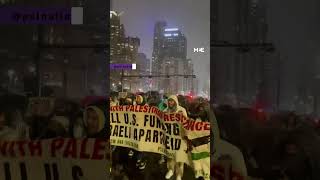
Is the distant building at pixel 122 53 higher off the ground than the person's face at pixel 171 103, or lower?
higher

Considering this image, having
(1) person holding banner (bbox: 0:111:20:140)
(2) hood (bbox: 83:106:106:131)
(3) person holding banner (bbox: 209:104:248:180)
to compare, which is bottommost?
(3) person holding banner (bbox: 209:104:248:180)

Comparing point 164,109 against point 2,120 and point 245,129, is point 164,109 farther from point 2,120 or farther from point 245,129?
point 2,120

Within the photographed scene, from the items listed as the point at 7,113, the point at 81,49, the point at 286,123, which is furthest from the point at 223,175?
the point at 7,113

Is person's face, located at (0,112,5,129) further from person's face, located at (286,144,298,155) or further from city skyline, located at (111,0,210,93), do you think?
person's face, located at (286,144,298,155)

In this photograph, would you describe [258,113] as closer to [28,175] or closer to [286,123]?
[286,123]

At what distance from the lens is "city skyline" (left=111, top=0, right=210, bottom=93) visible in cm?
334

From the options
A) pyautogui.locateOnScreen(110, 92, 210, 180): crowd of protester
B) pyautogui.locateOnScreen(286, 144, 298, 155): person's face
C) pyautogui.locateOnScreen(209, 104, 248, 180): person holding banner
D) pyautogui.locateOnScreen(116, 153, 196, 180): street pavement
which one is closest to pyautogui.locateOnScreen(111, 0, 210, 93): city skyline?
pyautogui.locateOnScreen(110, 92, 210, 180): crowd of protester

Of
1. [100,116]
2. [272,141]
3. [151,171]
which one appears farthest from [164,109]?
[272,141]

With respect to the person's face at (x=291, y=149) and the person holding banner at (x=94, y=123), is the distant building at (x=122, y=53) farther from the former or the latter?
the person's face at (x=291, y=149)

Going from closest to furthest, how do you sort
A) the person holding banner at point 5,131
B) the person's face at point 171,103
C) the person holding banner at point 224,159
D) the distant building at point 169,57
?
the person holding banner at point 224,159, the person holding banner at point 5,131, the distant building at point 169,57, the person's face at point 171,103

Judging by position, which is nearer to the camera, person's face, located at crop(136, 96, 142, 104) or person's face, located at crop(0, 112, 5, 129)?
person's face, located at crop(0, 112, 5, 129)

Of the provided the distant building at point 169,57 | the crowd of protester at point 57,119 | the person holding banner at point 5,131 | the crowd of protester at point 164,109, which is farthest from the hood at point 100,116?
the distant building at point 169,57

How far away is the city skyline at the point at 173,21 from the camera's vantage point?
3338 mm

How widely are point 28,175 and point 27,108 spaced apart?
38cm
